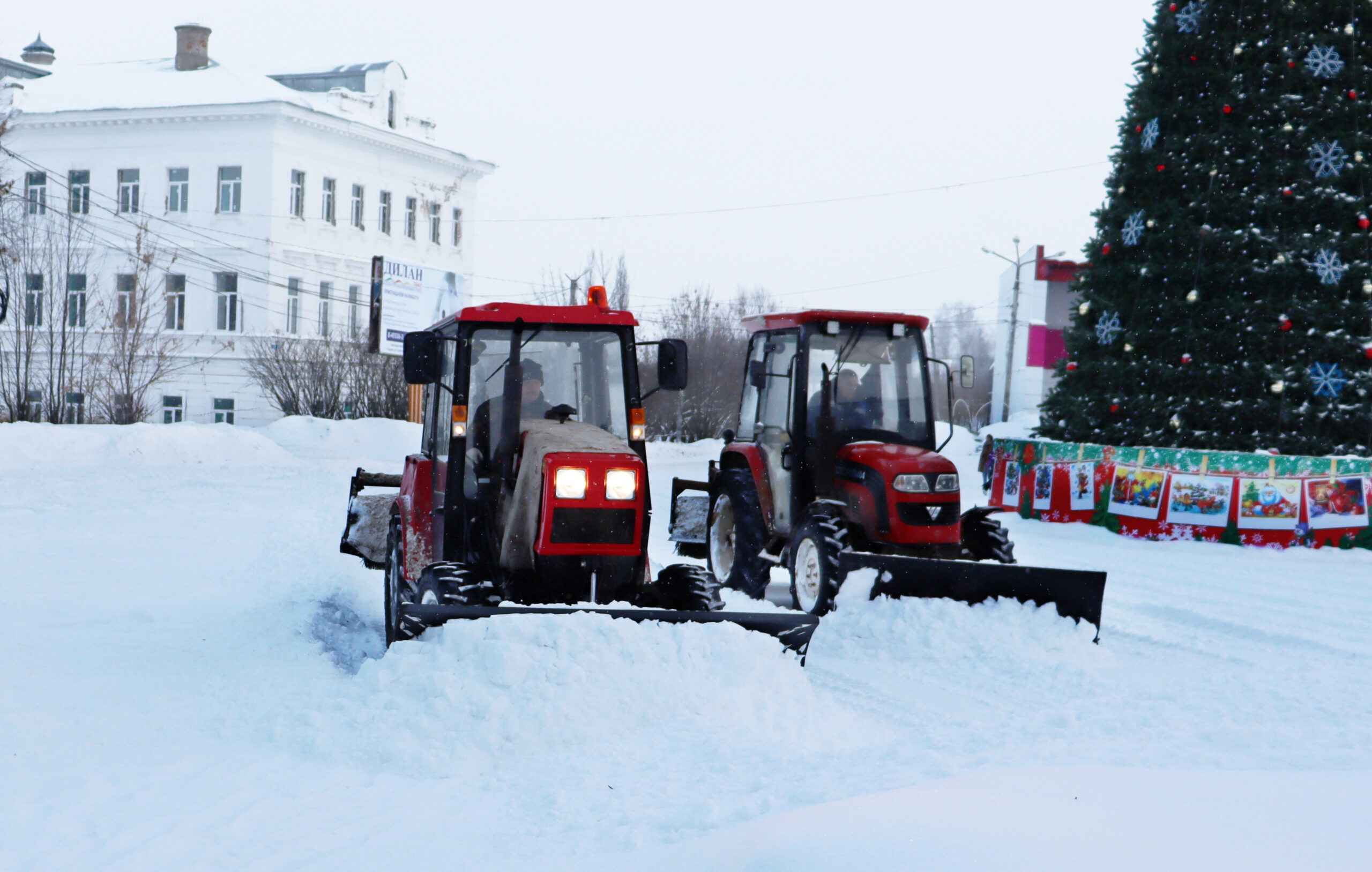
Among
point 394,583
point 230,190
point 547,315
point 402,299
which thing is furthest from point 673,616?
point 230,190

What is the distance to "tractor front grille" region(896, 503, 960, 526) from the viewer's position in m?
8.98

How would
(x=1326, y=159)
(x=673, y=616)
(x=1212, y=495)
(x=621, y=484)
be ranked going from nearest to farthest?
A: 1. (x=673, y=616)
2. (x=621, y=484)
3. (x=1212, y=495)
4. (x=1326, y=159)

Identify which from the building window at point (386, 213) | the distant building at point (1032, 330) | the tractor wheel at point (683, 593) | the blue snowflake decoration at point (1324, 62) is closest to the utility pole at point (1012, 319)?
the distant building at point (1032, 330)

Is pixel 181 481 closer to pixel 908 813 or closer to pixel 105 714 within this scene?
pixel 105 714

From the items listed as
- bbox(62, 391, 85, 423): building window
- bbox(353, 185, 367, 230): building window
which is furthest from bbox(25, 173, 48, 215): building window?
bbox(62, 391, 85, 423): building window

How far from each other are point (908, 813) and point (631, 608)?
7.35 feet

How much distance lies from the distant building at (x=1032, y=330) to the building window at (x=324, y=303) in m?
25.7

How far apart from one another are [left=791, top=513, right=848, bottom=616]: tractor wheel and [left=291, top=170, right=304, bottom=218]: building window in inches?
1253

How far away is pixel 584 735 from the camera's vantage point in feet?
18.2

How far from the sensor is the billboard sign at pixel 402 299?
1233 inches

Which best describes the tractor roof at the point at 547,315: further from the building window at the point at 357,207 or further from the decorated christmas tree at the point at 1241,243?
the building window at the point at 357,207

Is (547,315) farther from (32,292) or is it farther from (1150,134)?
(32,292)

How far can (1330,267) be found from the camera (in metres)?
14.8

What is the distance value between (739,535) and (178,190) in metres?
32.7
